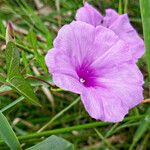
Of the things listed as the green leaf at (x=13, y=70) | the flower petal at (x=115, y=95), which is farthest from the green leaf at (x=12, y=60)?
the flower petal at (x=115, y=95)

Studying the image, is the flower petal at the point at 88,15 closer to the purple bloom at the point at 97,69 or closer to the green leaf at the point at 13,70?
the purple bloom at the point at 97,69

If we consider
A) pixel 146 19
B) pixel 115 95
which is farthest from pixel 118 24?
pixel 115 95

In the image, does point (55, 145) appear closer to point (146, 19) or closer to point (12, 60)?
point (12, 60)

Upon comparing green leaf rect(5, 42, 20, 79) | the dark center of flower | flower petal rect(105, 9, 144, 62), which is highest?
green leaf rect(5, 42, 20, 79)

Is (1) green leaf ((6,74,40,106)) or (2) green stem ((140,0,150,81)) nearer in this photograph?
(1) green leaf ((6,74,40,106))

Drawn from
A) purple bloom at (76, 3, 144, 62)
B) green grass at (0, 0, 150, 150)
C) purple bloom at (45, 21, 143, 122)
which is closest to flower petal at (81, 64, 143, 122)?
purple bloom at (45, 21, 143, 122)

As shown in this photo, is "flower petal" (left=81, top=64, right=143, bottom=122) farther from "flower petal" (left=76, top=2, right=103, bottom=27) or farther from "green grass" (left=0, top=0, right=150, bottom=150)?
"green grass" (left=0, top=0, right=150, bottom=150)

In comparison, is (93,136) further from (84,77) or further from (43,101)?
A: (84,77)
